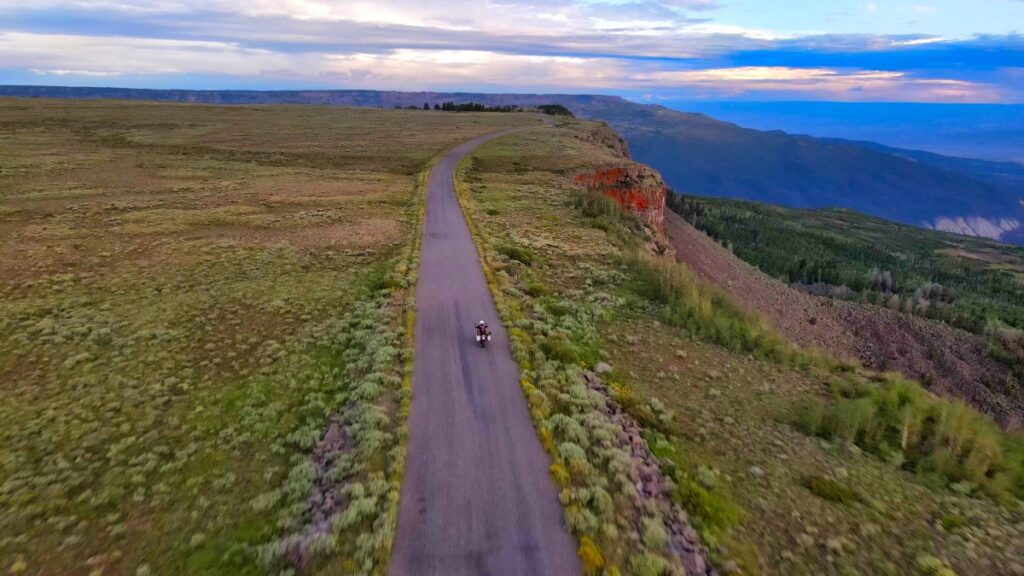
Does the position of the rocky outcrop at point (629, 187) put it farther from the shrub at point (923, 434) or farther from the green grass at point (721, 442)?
the shrub at point (923, 434)

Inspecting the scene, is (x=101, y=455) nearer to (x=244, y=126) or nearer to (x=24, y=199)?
(x=24, y=199)

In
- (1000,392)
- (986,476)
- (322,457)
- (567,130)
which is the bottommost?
(1000,392)

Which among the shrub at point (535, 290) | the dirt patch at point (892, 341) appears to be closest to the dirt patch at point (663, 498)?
the shrub at point (535, 290)

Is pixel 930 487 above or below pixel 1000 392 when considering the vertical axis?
above

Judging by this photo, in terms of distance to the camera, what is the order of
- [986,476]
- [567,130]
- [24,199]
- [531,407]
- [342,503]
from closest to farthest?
[342,503]
[986,476]
[531,407]
[24,199]
[567,130]

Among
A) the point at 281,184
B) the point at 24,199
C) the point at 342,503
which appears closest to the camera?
the point at 342,503

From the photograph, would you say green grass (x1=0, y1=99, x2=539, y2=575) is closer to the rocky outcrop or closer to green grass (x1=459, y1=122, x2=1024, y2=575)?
green grass (x1=459, y1=122, x2=1024, y2=575)

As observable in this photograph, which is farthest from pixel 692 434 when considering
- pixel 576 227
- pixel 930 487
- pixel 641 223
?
pixel 641 223

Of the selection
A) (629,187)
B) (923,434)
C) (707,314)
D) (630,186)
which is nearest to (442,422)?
(707,314)
